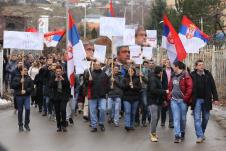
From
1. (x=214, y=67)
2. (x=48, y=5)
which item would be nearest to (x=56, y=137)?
(x=214, y=67)

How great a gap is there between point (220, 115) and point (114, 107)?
3.81 metres

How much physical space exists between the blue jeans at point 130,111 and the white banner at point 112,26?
6.08ft

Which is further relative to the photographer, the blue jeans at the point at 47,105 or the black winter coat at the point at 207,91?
the blue jeans at the point at 47,105

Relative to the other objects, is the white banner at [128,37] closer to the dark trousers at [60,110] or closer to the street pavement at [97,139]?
the street pavement at [97,139]

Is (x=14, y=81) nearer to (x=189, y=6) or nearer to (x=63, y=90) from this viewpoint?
(x=63, y=90)

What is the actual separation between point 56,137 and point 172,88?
2853 millimetres

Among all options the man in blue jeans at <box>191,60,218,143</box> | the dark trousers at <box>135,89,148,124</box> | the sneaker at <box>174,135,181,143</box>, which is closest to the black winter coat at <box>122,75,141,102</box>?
the dark trousers at <box>135,89,148,124</box>

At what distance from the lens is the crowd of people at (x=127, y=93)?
39.4 ft

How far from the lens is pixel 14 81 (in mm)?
14008

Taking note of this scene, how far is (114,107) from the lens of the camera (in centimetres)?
1516

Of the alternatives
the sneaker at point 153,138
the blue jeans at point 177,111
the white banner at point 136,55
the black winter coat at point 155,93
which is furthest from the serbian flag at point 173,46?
the sneaker at point 153,138

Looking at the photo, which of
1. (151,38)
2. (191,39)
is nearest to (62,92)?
(191,39)

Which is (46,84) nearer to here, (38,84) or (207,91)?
(38,84)

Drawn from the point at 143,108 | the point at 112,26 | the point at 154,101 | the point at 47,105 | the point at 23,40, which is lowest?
the point at 47,105
